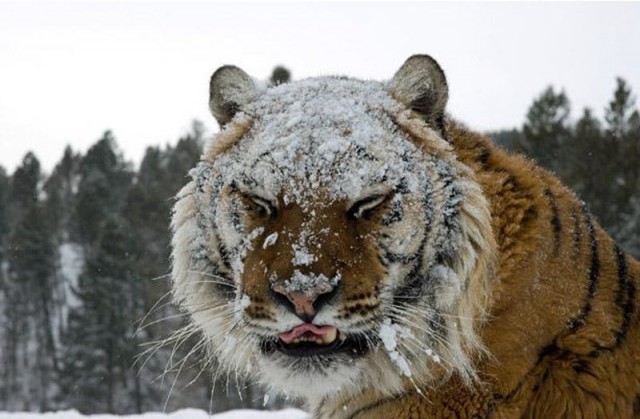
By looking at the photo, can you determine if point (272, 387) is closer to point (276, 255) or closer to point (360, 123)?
point (276, 255)

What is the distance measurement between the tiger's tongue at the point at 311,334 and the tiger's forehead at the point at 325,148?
56 cm

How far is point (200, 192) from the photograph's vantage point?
3607 millimetres

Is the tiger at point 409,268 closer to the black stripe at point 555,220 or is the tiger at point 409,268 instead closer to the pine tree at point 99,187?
the black stripe at point 555,220

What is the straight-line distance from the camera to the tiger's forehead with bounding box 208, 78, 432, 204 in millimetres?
3084

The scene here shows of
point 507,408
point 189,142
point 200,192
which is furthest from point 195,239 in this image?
point 189,142

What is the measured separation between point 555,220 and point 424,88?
895 millimetres

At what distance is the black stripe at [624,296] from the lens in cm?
298

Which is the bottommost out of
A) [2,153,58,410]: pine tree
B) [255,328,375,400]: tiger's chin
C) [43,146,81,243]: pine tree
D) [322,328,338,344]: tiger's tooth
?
[2,153,58,410]: pine tree

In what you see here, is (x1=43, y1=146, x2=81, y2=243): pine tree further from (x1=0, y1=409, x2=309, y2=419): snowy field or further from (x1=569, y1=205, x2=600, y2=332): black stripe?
(x1=569, y1=205, x2=600, y2=332): black stripe

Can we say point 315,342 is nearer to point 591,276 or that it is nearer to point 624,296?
point 591,276

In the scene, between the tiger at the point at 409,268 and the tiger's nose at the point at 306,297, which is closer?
the tiger's nose at the point at 306,297

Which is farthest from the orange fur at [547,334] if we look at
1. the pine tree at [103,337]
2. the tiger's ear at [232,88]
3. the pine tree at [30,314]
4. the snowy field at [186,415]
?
the pine tree at [30,314]

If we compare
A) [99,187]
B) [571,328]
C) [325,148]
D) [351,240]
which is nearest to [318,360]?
[351,240]

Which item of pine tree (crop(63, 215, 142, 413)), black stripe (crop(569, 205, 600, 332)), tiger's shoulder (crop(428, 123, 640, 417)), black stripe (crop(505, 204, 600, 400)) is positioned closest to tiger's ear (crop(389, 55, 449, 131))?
tiger's shoulder (crop(428, 123, 640, 417))
